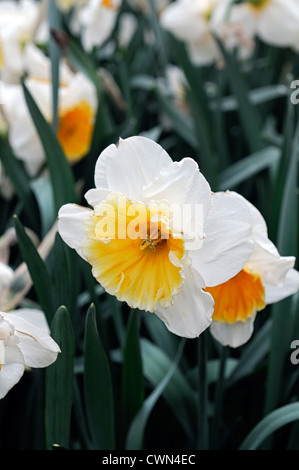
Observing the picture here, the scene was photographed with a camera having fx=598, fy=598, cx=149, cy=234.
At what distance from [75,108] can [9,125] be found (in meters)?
0.15

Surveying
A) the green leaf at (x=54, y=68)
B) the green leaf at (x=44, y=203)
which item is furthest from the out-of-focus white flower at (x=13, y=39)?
the green leaf at (x=44, y=203)

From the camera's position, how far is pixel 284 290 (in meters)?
0.66

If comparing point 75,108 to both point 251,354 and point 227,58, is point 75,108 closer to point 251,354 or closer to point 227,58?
point 227,58

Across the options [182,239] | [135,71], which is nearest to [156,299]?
[182,239]

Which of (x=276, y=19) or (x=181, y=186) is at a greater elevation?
(x=276, y=19)

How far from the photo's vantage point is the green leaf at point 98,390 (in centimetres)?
65

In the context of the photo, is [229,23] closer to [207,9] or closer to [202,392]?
[207,9]

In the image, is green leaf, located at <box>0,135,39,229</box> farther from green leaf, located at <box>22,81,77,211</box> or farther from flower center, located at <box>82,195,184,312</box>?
flower center, located at <box>82,195,184,312</box>

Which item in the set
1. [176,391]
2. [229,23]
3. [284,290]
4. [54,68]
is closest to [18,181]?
[54,68]

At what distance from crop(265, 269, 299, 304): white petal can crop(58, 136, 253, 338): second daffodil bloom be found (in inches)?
5.3

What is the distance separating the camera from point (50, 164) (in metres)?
0.91

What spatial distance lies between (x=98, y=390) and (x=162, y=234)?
236 millimetres

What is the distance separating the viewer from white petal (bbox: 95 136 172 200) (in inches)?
22.0
